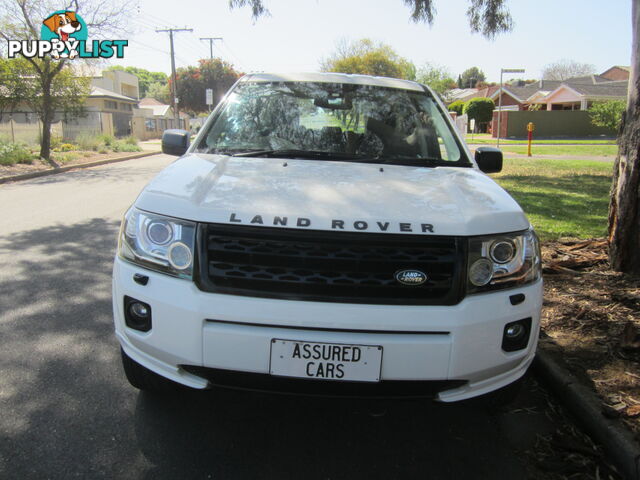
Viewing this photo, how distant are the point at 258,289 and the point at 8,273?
12.8 ft

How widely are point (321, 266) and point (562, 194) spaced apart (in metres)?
8.77

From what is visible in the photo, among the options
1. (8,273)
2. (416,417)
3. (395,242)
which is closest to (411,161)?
(395,242)

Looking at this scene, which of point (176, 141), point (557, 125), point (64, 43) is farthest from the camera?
point (557, 125)

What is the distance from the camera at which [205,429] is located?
104 inches

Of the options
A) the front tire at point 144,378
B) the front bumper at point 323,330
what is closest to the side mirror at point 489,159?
the front bumper at point 323,330

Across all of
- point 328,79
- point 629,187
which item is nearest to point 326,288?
point 328,79

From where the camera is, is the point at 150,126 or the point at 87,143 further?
the point at 150,126

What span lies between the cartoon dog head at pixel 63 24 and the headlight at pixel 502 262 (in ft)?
66.1

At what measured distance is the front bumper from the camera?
85.3 inches

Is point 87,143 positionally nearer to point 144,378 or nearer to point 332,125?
point 332,125

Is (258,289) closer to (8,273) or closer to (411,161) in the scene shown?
(411,161)

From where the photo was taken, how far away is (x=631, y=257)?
4.48m

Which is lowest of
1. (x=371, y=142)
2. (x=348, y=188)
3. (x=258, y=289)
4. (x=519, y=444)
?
(x=519, y=444)

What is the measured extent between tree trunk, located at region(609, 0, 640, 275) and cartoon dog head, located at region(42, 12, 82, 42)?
1905cm
